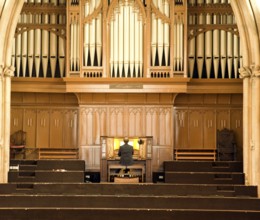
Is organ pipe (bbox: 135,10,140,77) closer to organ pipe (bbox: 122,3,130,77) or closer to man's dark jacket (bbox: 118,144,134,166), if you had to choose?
organ pipe (bbox: 122,3,130,77)

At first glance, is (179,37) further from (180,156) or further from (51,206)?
(51,206)

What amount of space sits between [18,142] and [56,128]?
1.51 meters

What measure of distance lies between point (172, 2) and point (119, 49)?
2.55 meters

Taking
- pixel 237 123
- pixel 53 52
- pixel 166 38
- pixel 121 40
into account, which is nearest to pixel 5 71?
pixel 53 52

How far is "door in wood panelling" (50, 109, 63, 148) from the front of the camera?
21.9 m

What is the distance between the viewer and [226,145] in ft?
69.7

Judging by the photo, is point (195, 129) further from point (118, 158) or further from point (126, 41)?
point (126, 41)

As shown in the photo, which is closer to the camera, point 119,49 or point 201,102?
point 119,49

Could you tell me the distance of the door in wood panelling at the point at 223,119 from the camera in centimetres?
2178

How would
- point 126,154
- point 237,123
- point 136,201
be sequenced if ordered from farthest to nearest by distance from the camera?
point 237,123 → point 126,154 → point 136,201

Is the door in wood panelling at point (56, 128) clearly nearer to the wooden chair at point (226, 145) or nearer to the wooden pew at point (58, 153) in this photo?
the wooden pew at point (58, 153)

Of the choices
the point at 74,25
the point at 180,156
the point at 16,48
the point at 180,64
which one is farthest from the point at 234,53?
the point at 16,48

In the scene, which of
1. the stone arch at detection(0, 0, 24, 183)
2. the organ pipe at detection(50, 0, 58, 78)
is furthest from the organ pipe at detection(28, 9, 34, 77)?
the stone arch at detection(0, 0, 24, 183)
